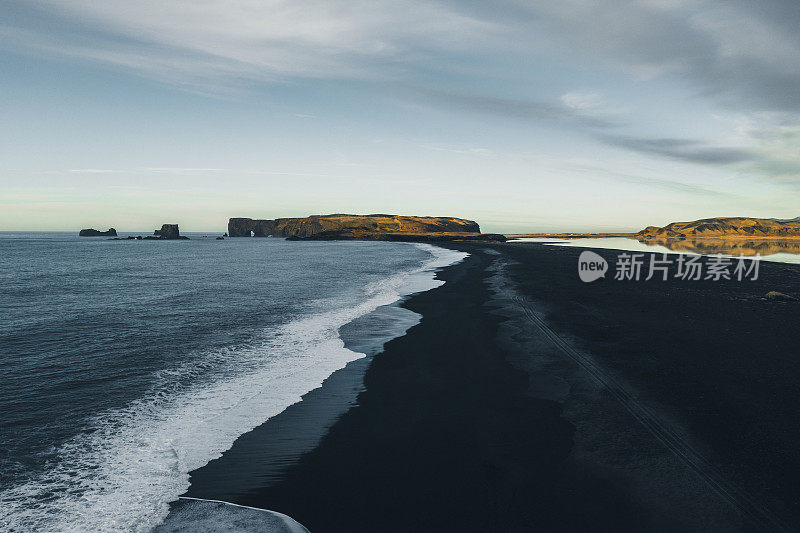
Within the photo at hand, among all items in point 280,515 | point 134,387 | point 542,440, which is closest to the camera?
point 280,515

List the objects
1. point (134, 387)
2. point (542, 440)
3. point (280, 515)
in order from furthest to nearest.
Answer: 1. point (134, 387)
2. point (542, 440)
3. point (280, 515)

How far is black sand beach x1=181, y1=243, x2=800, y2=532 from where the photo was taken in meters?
6.18

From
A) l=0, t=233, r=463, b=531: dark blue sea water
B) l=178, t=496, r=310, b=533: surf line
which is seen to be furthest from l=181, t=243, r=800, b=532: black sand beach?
l=0, t=233, r=463, b=531: dark blue sea water

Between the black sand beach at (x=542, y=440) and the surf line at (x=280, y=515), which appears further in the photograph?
the black sand beach at (x=542, y=440)

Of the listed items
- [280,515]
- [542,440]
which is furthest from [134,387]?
[542,440]

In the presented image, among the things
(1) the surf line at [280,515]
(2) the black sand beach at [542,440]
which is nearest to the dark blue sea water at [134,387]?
(1) the surf line at [280,515]

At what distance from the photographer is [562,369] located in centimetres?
1291

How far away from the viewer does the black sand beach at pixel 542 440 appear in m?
6.18

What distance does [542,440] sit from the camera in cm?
840

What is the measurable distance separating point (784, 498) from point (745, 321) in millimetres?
16644

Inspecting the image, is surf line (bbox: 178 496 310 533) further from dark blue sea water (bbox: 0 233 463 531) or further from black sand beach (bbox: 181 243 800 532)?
dark blue sea water (bbox: 0 233 463 531)

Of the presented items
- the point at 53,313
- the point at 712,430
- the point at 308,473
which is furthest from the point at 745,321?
the point at 53,313

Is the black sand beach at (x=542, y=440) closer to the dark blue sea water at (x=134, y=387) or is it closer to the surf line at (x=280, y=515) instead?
the surf line at (x=280, y=515)

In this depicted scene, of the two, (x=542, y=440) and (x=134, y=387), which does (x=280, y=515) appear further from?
(x=134, y=387)
